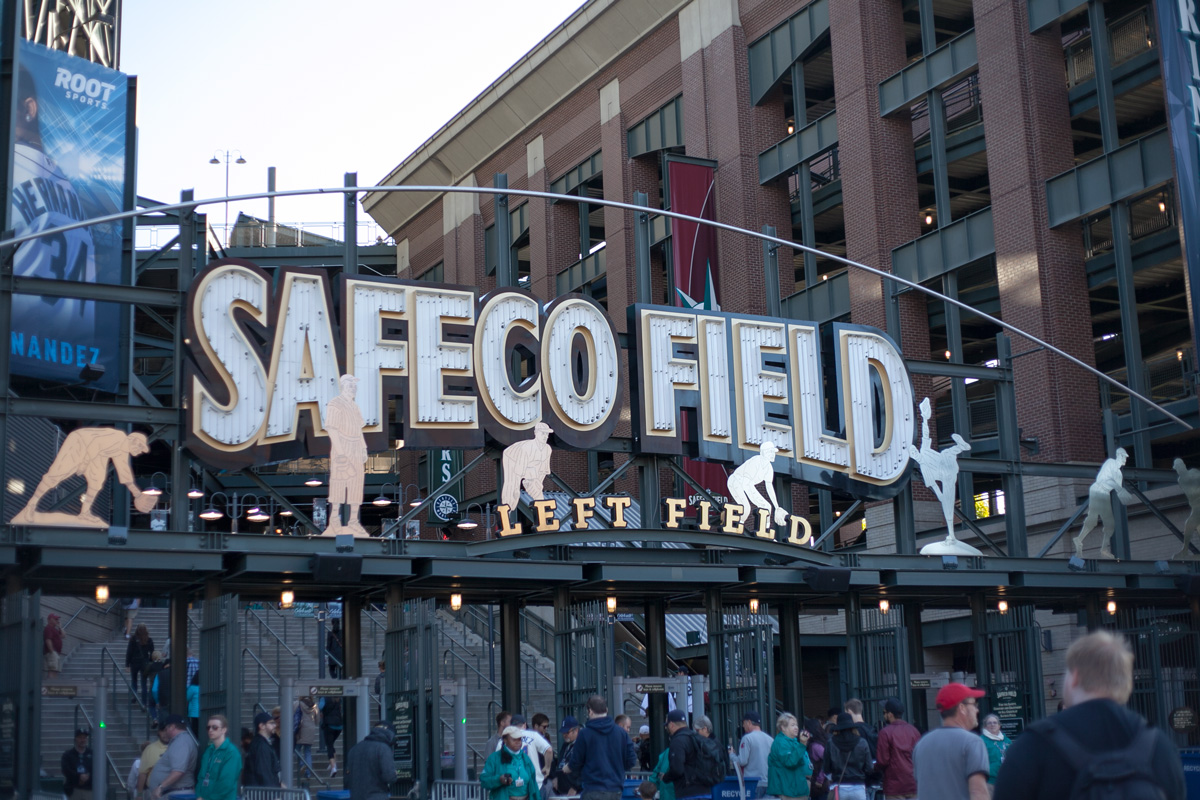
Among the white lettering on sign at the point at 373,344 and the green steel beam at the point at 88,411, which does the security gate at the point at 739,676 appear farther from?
the green steel beam at the point at 88,411

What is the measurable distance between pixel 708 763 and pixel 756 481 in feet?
34.5

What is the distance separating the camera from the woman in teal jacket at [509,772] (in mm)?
15977

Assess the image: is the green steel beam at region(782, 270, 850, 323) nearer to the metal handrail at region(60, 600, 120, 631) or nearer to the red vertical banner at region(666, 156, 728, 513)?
the red vertical banner at region(666, 156, 728, 513)

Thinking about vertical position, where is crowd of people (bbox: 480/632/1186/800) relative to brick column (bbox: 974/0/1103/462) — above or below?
below

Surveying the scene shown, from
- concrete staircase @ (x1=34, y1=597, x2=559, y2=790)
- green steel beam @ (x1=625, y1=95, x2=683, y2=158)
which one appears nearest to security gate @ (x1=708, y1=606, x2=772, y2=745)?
concrete staircase @ (x1=34, y1=597, x2=559, y2=790)

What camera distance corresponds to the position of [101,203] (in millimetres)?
36531

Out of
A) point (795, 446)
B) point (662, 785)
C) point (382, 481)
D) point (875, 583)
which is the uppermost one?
point (382, 481)

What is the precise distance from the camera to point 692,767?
54.0 feet

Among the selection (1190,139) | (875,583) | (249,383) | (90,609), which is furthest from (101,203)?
(1190,139)

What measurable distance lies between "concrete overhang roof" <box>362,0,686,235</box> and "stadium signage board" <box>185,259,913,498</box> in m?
25.6

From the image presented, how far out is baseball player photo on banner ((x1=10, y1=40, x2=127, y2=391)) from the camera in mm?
33312

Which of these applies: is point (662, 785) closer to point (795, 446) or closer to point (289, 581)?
point (289, 581)

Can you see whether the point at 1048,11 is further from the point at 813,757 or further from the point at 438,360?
the point at 813,757

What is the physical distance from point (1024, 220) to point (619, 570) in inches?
759
